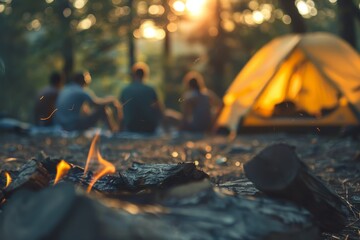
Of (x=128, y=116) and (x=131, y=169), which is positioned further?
(x=128, y=116)

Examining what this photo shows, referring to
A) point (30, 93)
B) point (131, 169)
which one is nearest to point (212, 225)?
point (131, 169)

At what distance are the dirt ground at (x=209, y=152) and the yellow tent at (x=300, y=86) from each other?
76cm

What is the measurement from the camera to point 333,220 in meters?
3.78

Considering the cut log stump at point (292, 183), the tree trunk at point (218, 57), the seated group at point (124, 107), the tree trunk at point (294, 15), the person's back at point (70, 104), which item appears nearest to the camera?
the cut log stump at point (292, 183)

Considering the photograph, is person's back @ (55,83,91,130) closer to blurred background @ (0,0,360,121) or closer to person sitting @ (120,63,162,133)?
person sitting @ (120,63,162,133)

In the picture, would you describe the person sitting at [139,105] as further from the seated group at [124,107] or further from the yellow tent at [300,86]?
the yellow tent at [300,86]

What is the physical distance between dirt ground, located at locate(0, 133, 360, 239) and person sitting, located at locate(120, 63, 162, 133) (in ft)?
2.16

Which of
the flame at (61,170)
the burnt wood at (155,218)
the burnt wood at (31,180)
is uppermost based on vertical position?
the burnt wood at (155,218)

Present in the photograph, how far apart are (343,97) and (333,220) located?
28.1 feet

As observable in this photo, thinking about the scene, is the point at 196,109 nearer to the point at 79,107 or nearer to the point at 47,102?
the point at 79,107

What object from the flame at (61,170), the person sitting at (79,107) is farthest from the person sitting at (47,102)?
the flame at (61,170)

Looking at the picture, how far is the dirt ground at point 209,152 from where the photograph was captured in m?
6.86

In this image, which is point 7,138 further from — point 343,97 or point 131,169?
point 131,169

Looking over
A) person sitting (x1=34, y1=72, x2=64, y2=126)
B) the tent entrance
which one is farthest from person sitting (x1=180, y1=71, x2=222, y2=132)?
person sitting (x1=34, y1=72, x2=64, y2=126)
